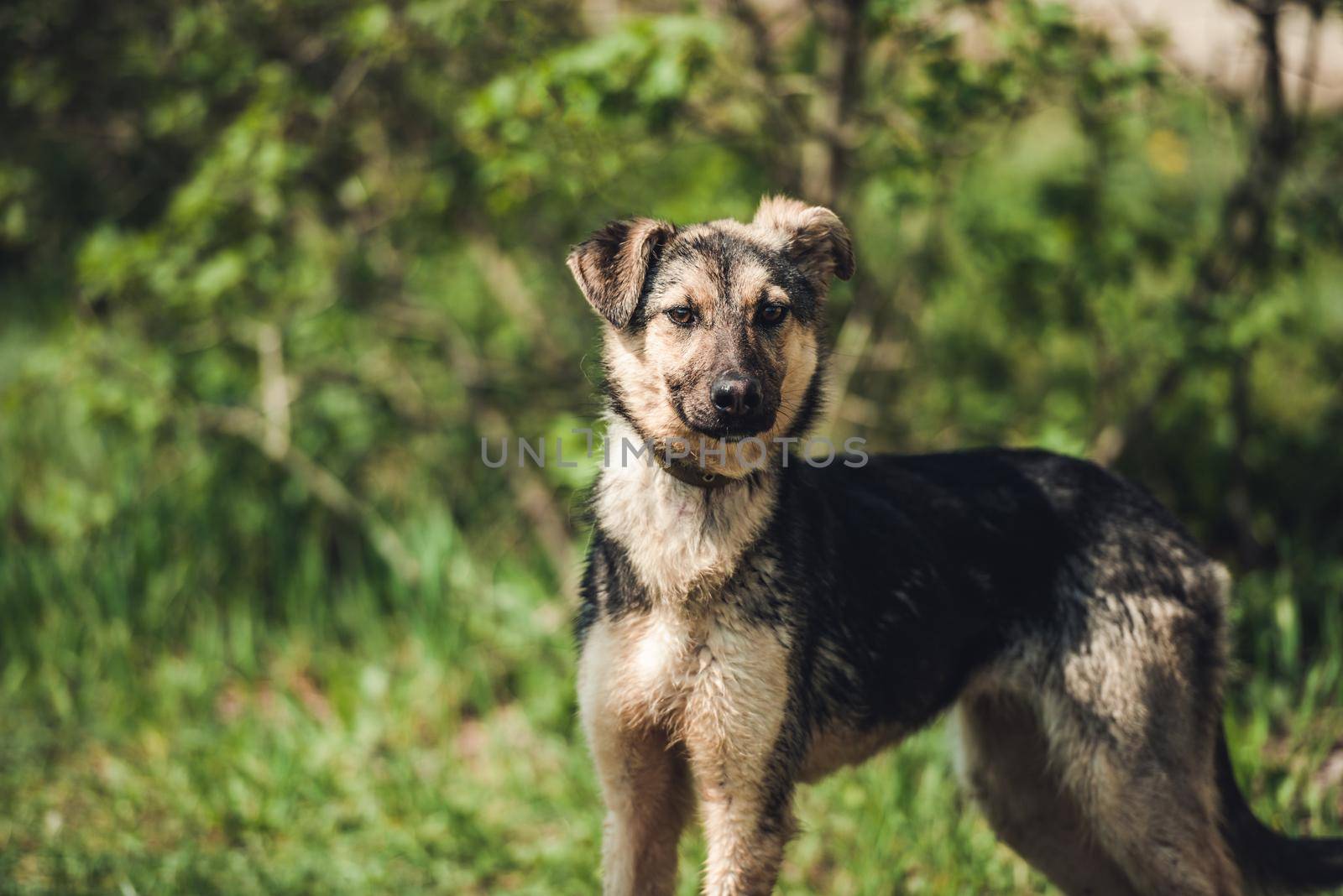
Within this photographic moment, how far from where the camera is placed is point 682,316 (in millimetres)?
3055

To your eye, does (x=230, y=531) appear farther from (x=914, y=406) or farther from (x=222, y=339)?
Result: (x=914, y=406)

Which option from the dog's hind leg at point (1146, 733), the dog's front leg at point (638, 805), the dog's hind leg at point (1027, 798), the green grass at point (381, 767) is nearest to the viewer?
the dog's front leg at point (638, 805)

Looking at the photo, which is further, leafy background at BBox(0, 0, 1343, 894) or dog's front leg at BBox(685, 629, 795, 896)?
leafy background at BBox(0, 0, 1343, 894)

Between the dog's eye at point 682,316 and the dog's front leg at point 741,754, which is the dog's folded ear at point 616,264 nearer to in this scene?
the dog's eye at point 682,316

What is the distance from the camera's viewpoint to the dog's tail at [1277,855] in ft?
10.9

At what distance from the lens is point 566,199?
5570mm

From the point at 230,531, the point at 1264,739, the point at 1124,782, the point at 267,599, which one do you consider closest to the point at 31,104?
the point at 230,531

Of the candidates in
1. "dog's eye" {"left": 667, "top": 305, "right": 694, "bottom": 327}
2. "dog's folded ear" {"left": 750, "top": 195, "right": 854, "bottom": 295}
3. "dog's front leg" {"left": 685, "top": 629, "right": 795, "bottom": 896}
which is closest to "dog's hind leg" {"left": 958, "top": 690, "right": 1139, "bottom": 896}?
"dog's front leg" {"left": 685, "top": 629, "right": 795, "bottom": 896}

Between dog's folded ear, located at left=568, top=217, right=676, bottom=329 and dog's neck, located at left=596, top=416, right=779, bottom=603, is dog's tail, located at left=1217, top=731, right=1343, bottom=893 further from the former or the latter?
dog's folded ear, located at left=568, top=217, right=676, bottom=329

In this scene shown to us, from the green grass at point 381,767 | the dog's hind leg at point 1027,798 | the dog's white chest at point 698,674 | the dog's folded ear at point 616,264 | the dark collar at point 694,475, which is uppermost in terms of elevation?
the dog's folded ear at point 616,264

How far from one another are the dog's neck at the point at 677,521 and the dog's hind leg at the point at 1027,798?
3.32ft

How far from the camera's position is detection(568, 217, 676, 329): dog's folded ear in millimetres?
3080

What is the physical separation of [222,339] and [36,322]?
10.2 ft

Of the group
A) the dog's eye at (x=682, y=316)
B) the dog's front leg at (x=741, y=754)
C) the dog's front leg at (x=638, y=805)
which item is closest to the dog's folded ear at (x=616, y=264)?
the dog's eye at (x=682, y=316)
